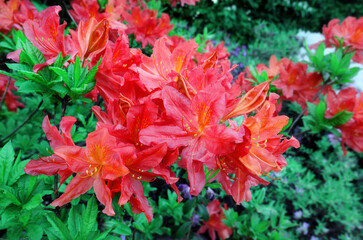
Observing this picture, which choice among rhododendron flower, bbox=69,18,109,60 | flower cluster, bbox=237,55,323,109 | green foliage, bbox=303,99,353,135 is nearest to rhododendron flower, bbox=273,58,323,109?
flower cluster, bbox=237,55,323,109

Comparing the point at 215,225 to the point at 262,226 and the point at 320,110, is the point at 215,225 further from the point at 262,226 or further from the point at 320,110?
the point at 320,110

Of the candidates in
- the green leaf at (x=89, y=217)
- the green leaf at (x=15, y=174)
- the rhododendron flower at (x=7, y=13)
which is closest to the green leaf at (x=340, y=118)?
the green leaf at (x=89, y=217)

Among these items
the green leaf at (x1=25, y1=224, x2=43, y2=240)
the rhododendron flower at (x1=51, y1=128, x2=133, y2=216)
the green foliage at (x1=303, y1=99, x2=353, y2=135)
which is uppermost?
the rhododendron flower at (x1=51, y1=128, x2=133, y2=216)

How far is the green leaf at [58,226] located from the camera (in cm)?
82

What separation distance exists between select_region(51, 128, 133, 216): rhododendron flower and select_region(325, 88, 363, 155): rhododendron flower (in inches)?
49.2

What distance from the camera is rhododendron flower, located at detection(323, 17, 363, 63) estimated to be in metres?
1.67

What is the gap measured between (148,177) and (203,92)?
290 mm

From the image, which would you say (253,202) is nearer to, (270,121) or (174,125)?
(270,121)

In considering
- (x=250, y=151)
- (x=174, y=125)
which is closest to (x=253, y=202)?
(x=250, y=151)

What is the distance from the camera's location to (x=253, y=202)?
5.98 feet

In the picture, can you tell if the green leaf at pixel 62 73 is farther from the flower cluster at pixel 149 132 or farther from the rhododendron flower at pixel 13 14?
the rhododendron flower at pixel 13 14

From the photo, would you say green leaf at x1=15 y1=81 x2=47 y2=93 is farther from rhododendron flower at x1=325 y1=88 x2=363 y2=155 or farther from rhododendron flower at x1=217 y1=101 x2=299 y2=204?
rhododendron flower at x1=325 y1=88 x2=363 y2=155

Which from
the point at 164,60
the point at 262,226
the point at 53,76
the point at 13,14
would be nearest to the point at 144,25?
the point at 13,14

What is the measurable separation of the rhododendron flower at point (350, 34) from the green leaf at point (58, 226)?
1821mm
